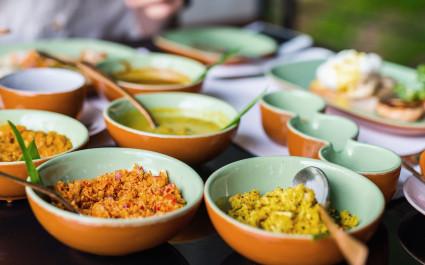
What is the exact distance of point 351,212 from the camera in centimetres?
76

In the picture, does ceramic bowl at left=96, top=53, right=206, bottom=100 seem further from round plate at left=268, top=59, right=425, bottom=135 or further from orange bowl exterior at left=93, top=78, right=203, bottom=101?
round plate at left=268, top=59, right=425, bottom=135

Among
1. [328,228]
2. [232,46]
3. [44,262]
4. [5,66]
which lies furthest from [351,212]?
[232,46]

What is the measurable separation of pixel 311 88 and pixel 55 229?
0.89m

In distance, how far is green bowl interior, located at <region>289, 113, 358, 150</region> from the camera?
1040 millimetres

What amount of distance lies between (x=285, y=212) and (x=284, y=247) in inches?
3.1

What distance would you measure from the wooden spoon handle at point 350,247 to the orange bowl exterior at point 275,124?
442mm

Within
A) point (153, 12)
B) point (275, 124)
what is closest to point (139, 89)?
point (275, 124)

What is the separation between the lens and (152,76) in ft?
4.59

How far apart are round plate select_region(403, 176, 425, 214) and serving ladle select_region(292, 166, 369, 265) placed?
0.14 meters

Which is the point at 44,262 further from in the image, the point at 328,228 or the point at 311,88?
the point at 311,88

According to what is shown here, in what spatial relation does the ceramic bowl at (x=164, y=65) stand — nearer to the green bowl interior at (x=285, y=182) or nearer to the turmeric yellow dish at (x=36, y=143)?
the turmeric yellow dish at (x=36, y=143)

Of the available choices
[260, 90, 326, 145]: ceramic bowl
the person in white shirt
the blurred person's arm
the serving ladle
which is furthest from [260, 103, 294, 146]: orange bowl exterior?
the blurred person's arm

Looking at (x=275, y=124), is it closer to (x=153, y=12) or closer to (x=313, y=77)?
(x=313, y=77)

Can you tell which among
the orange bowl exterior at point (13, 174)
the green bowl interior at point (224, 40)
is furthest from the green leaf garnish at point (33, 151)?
the green bowl interior at point (224, 40)
